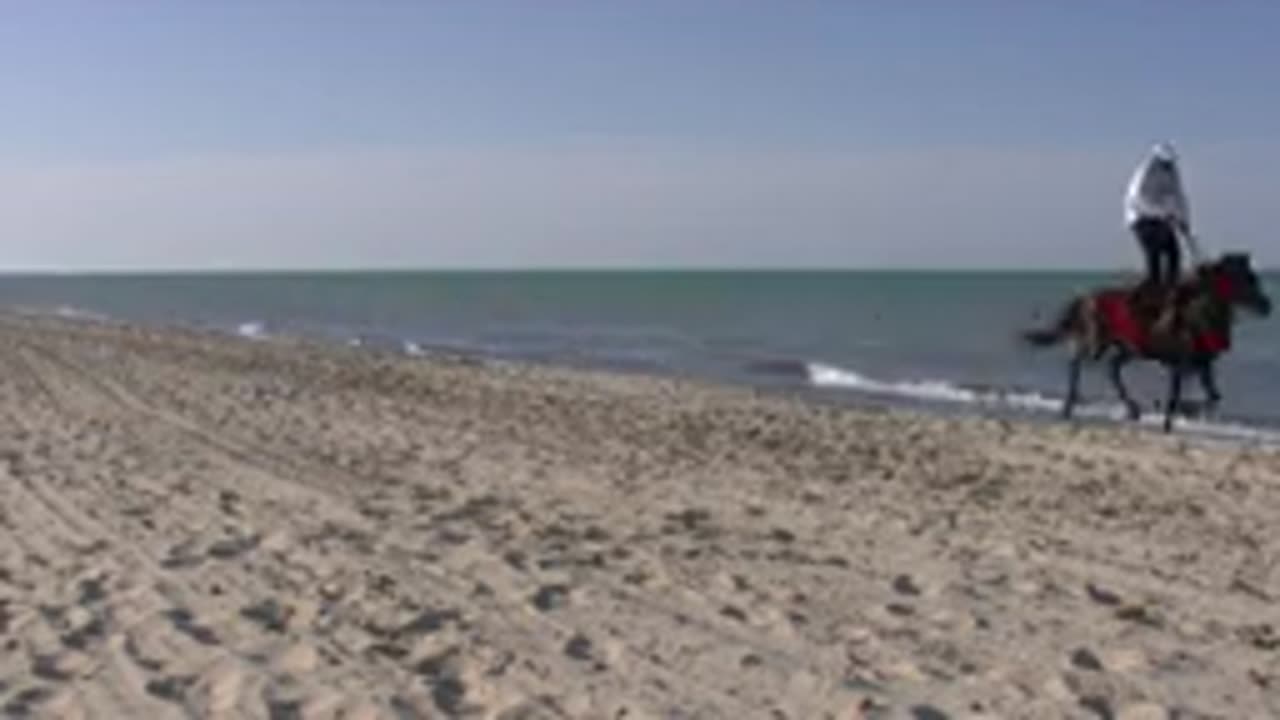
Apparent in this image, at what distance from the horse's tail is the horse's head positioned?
2801mm

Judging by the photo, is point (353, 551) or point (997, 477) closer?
point (353, 551)

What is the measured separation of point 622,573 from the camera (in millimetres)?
8555

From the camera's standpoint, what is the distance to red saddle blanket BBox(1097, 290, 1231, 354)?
A: 1873 cm

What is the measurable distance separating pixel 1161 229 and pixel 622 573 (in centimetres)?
1170

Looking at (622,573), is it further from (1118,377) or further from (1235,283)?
(1118,377)

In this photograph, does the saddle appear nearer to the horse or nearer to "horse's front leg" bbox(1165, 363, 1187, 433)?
the horse

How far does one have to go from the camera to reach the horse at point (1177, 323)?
17.8 meters

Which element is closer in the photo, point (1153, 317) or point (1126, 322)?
point (1153, 317)

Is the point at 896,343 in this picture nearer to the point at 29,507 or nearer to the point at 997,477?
the point at 997,477

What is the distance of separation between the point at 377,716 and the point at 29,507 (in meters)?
5.66

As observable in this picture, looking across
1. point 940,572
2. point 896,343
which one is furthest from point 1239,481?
point 896,343

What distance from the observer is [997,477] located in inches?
526

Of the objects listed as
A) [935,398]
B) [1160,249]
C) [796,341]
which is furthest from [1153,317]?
[796,341]

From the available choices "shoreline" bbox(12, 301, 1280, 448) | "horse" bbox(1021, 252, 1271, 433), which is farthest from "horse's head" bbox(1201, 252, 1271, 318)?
"shoreline" bbox(12, 301, 1280, 448)
